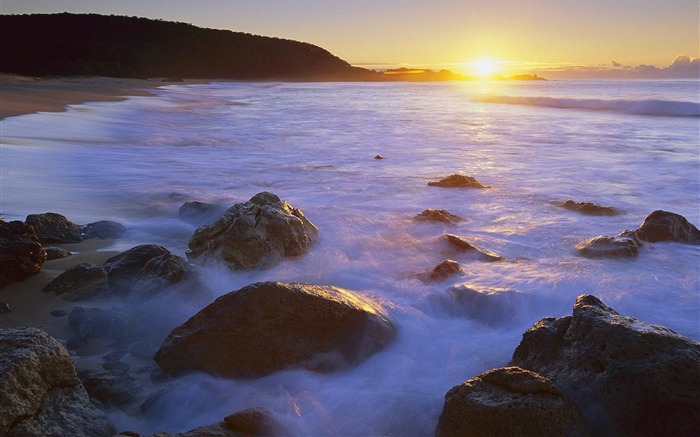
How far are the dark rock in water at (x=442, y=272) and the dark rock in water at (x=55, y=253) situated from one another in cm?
270

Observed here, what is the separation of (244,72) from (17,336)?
78236 millimetres

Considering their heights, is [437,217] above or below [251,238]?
below

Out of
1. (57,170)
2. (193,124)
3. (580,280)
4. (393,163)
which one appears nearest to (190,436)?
(580,280)

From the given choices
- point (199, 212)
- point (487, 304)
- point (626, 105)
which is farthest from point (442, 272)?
point (626, 105)

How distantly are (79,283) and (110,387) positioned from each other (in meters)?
1.24

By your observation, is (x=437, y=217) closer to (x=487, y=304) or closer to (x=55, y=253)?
(x=487, y=304)

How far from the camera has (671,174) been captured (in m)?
9.56

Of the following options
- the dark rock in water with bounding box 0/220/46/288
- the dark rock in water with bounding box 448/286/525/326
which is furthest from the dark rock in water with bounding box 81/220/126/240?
the dark rock in water with bounding box 448/286/525/326

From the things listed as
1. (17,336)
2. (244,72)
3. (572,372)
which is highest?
(244,72)

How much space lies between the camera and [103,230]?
17.5 feet

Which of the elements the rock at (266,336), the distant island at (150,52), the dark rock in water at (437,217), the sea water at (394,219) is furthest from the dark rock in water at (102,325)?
the distant island at (150,52)

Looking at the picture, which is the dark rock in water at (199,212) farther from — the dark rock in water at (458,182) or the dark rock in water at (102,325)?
the dark rock in water at (458,182)

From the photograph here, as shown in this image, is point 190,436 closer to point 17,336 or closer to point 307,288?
point 17,336

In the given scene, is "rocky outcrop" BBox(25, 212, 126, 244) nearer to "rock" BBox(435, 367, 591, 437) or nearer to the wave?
"rock" BBox(435, 367, 591, 437)
